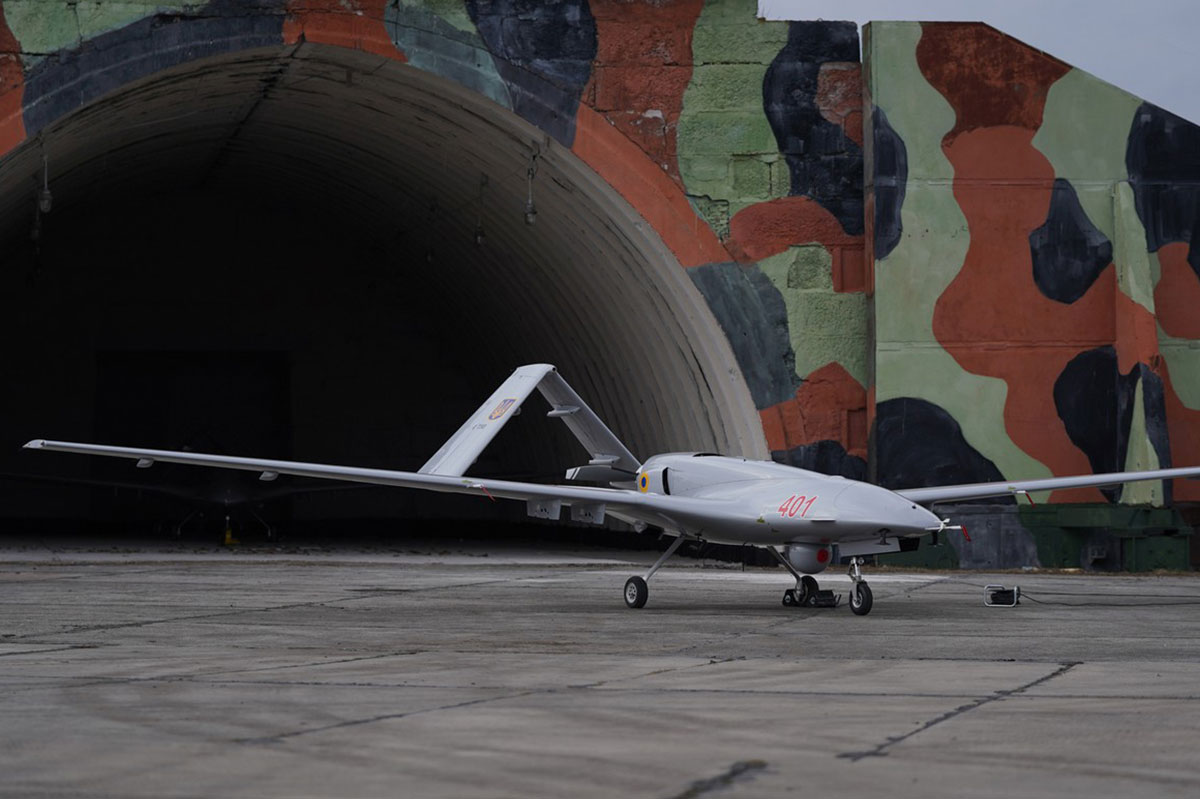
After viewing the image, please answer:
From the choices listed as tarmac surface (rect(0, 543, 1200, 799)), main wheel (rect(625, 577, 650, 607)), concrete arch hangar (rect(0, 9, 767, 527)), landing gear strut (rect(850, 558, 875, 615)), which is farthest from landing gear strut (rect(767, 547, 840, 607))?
concrete arch hangar (rect(0, 9, 767, 527))

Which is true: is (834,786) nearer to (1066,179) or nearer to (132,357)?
(1066,179)

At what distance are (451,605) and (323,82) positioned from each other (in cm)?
1270

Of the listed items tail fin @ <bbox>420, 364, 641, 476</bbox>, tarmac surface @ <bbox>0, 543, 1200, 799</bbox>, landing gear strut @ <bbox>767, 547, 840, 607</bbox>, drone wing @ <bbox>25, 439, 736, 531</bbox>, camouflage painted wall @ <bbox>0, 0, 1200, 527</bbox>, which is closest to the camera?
tarmac surface @ <bbox>0, 543, 1200, 799</bbox>

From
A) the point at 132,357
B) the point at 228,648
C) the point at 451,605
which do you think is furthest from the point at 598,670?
the point at 132,357

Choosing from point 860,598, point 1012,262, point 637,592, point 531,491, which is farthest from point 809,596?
point 1012,262

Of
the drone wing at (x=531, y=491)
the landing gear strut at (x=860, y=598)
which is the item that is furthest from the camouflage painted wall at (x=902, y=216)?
the landing gear strut at (x=860, y=598)

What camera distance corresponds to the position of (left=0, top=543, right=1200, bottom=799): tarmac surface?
20.3 feet

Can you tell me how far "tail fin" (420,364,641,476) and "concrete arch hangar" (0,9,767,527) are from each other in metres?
7.56

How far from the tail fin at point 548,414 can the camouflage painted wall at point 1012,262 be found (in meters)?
8.39

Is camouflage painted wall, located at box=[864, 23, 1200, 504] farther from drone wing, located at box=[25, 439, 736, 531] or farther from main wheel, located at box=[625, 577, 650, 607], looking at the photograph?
drone wing, located at box=[25, 439, 736, 531]

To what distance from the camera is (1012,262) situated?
25.7 meters

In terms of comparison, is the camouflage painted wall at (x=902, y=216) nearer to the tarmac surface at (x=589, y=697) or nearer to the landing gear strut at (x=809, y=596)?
the tarmac surface at (x=589, y=697)

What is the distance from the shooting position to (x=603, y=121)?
82.4ft

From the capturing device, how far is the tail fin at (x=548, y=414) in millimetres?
17531
